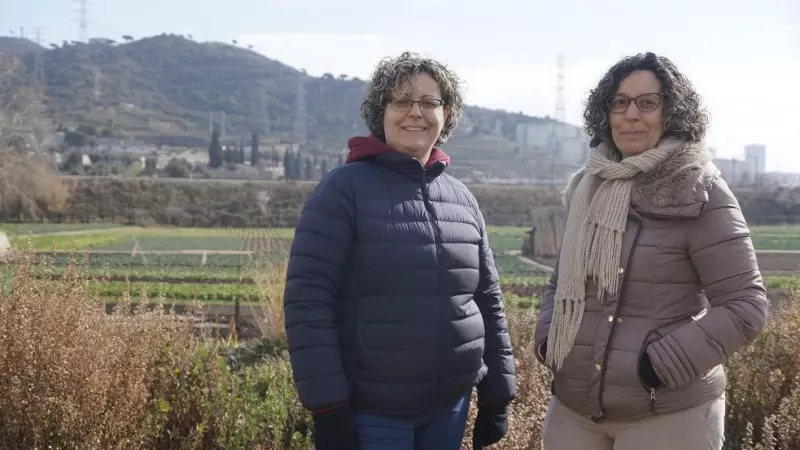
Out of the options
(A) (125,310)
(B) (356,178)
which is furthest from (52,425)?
(B) (356,178)

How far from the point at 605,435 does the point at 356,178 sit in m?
1.23

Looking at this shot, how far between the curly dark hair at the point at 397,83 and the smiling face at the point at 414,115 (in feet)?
0.08

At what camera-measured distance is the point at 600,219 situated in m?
2.55

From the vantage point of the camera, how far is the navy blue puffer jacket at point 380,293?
7.50 ft

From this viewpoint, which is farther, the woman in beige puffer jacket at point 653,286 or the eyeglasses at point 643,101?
the eyeglasses at point 643,101

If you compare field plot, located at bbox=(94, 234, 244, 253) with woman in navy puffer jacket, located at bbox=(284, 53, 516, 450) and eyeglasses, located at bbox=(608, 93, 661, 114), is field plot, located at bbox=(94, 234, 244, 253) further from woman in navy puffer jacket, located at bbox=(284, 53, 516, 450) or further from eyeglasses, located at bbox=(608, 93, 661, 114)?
eyeglasses, located at bbox=(608, 93, 661, 114)

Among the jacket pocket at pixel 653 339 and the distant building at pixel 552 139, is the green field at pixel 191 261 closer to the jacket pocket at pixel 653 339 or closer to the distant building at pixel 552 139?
the jacket pocket at pixel 653 339

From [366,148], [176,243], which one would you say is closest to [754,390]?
[366,148]

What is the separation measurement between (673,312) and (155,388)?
102 inches

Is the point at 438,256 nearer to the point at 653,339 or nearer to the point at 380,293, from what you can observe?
the point at 380,293

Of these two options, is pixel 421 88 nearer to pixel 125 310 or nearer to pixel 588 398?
pixel 588 398

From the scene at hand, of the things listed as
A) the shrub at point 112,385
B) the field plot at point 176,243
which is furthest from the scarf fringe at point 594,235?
the field plot at point 176,243

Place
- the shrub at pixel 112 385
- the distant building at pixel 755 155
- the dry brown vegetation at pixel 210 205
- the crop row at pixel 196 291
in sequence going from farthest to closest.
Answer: the distant building at pixel 755 155
the dry brown vegetation at pixel 210 205
the crop row at pixel 196 291
the shrub at pixel 112 385

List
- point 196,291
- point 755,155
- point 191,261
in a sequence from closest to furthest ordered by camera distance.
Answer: point 196,291
point 191,261
point 755,155
